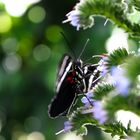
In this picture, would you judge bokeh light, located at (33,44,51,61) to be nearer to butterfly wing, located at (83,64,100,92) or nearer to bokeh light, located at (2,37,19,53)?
bokeh light, located at (2,37,19,53)

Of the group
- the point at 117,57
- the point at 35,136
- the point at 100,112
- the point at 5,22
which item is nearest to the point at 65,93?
the point at 117,57

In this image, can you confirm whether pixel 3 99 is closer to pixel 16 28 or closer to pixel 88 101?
pixel 16 28

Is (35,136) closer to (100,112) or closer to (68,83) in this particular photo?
(68,83)

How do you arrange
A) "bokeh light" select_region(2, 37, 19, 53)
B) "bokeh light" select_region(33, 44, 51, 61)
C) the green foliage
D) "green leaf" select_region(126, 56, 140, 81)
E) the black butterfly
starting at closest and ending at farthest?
"green leaf" select_region(126, 56, 140, 81)
the green foliage
the black butterfly
"bokeh light" select_region(33, 44, 51, 61)
"bokeh light" select_region(2, 37, 19, 53)

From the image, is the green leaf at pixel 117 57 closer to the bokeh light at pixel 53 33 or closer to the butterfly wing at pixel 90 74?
the butterfly wing at pixel 90 74

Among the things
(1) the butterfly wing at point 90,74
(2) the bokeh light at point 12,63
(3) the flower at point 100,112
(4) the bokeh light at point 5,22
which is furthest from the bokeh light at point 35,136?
(3) the flower at point 100,112

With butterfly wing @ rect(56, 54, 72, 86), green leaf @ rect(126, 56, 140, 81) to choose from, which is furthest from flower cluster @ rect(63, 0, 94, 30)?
butterfly wing @ rect(56, 54, 72, 86)
